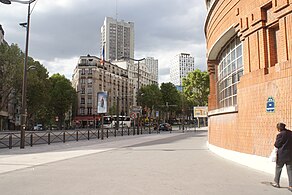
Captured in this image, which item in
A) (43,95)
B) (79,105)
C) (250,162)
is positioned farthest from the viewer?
(79,105)

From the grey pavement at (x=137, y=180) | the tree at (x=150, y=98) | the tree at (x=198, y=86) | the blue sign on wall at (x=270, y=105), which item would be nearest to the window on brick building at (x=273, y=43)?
the blue sign on wall at (x=270, y=105)

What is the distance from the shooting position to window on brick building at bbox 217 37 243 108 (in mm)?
14438

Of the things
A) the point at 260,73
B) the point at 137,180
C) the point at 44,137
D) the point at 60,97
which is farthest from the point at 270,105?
the point at 60,97

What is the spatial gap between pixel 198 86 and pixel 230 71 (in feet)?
186

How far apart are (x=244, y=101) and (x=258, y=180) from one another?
447 cm

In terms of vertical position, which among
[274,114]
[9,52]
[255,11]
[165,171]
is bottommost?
[165,171]

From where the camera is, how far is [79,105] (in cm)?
8888

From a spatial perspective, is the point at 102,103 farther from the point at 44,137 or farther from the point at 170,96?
the point at 170,96

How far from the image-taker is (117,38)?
5148 inches

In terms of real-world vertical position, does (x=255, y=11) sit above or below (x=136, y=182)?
above

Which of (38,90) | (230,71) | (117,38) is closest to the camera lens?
(230,71)

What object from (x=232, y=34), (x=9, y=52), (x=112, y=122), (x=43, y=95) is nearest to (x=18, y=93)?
(x=43, y=95)

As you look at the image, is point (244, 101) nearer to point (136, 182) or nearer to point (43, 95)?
point (136, 182)

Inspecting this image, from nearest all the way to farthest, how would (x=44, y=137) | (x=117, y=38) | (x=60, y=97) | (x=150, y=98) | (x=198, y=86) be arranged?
(x=44, y=137) → (x=198, y=86) → (x=60, y=97) → (x=150, y=98) → (x=117, y=38)
